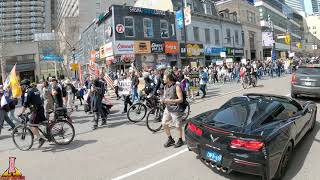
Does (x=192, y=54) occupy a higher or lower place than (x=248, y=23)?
lower

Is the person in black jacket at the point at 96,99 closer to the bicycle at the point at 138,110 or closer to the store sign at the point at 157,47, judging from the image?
the bicycle at the point at 138,110

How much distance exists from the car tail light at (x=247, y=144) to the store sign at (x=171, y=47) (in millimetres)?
26945

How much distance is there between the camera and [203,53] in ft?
119

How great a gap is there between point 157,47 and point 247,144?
86.4 ft

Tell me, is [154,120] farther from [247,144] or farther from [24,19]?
[24,19]

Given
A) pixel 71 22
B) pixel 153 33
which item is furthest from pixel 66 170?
pixel 71 22

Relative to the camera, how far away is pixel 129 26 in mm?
29344

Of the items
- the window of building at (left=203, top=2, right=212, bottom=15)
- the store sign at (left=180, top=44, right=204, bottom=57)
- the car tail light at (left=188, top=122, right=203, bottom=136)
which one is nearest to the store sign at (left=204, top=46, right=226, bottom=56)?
the store sign at (left=180, top=44, right=204, bottom=57)

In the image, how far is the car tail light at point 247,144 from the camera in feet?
16.0

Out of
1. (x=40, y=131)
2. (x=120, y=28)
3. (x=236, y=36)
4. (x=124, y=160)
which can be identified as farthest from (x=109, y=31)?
(x=124, y=160)

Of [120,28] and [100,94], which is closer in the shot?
[100,94]

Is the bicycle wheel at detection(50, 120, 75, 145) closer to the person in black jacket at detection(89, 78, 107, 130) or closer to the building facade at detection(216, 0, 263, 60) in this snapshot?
the person in black jacket at detection(89, 78, 107, 130)

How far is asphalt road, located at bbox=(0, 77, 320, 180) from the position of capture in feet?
18.9

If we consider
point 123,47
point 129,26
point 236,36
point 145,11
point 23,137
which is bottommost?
point 23,137
